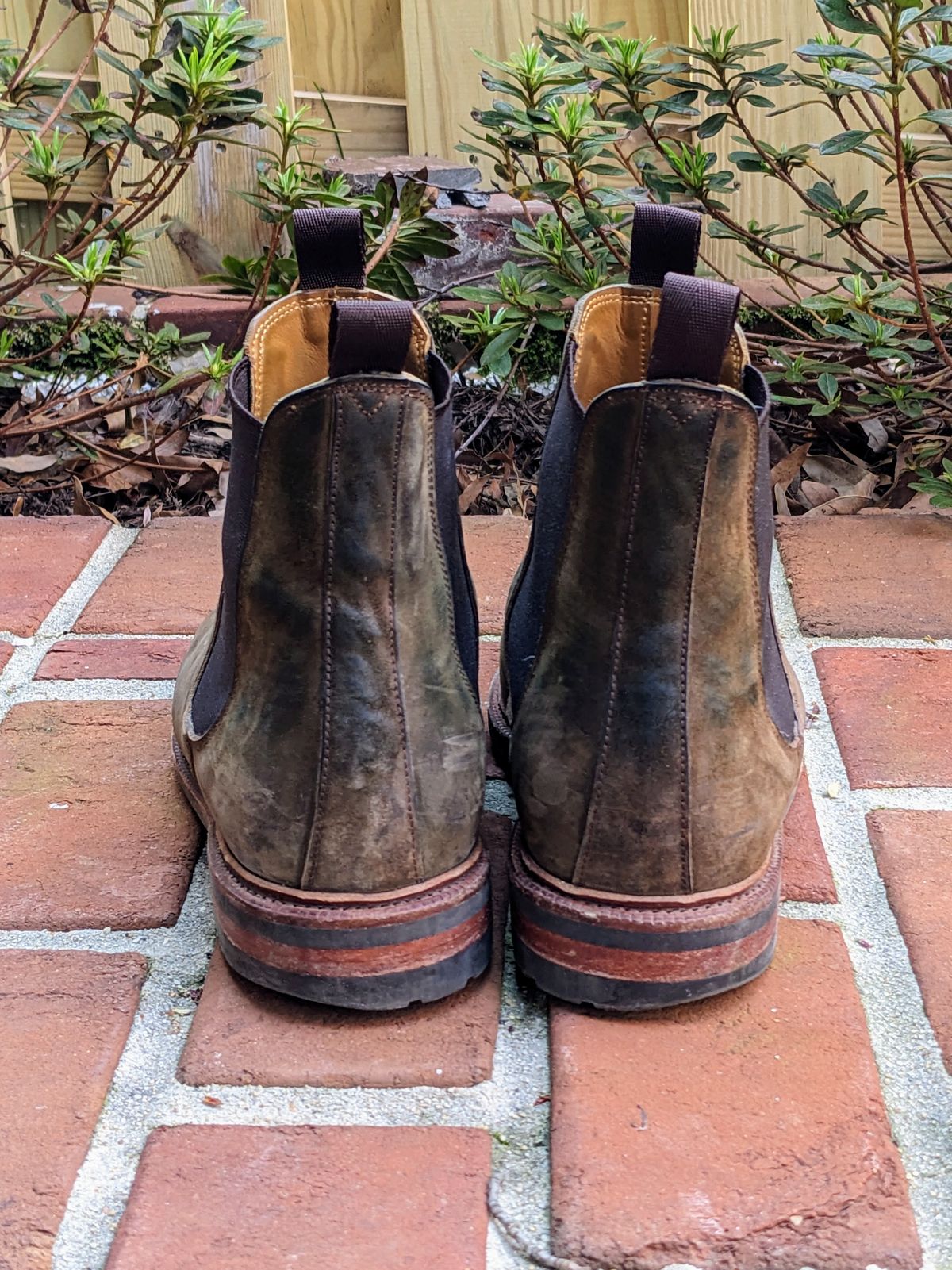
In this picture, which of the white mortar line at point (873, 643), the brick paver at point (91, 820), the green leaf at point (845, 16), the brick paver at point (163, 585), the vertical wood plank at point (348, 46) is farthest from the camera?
the vertical wood plank at point (348, 46)

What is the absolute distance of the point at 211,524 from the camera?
2041mm

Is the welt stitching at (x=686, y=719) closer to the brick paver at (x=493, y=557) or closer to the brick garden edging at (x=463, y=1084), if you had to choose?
the brick garden edging at (x=463, y=1084)

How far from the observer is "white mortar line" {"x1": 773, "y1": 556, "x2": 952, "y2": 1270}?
2.85 ft

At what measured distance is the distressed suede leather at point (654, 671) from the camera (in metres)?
0.90

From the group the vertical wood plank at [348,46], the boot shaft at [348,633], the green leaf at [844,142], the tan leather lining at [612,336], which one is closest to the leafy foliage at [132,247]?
the vertical wood plank at [348,46]

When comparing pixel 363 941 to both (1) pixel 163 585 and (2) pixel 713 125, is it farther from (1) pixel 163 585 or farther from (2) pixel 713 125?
(2) pixel 713 125

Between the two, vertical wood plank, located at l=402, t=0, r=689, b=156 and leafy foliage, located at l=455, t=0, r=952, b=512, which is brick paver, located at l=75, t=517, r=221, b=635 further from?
vertical wood plank, located at l=402, t=0, r=689, b=156

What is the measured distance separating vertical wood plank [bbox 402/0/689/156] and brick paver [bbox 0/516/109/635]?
1150 mm

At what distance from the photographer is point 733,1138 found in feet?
2.93

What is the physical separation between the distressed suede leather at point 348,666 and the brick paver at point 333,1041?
0.12 meters

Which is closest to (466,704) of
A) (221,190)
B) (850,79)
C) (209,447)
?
(850,79)

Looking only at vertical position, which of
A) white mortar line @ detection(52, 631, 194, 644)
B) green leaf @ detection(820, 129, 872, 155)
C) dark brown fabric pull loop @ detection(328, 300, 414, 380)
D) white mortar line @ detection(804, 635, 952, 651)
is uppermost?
green leaf @ detection(820, 129, 872, 155)

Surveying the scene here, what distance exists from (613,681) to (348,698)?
20 centimetres

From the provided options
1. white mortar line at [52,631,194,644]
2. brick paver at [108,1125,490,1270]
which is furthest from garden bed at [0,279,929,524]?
brick paver at [108,1125,490,1270]
